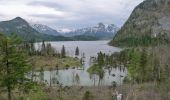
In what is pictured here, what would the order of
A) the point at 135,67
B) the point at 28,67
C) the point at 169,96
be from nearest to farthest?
the point at 28,67 → the point at 169,96 → the point at 135,67

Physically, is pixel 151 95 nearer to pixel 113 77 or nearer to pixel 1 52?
pixel 1 52

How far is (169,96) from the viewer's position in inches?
3041

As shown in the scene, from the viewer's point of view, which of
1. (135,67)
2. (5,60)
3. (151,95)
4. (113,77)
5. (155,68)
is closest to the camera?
(5,60)

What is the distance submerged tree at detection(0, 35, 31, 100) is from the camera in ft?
133

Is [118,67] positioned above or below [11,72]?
below

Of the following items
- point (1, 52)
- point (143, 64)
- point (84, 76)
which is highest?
point (1, 52)

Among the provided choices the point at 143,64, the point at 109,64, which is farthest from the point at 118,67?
the point at 143,64

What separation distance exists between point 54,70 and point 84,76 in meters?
31.9

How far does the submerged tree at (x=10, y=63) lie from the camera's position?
133 ft

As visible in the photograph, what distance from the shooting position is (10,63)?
41.5 m

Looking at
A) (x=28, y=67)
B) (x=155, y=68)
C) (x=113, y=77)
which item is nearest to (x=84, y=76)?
(x=113, y=77)

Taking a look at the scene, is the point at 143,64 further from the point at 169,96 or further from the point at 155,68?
the point at 169,96

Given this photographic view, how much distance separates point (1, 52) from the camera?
41.1 metres

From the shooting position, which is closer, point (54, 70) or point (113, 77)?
point (113, 77)
